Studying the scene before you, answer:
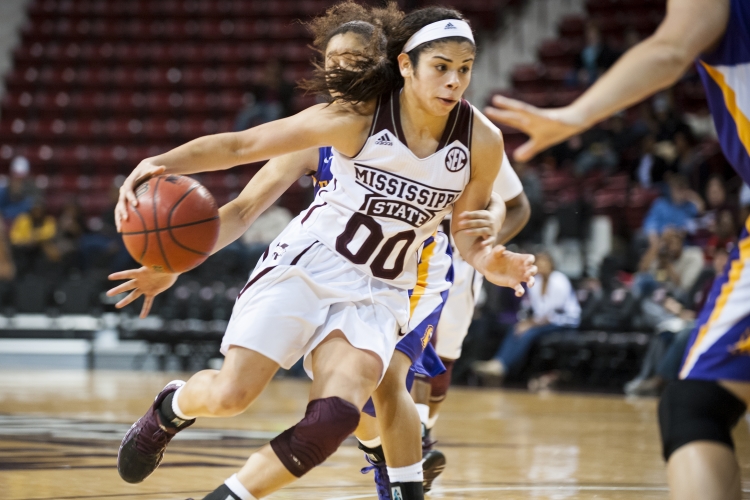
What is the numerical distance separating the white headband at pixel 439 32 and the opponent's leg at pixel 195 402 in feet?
3.74

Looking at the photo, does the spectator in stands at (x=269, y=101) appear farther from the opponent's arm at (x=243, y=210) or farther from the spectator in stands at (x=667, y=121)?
the opponent's arm at (x=243, y=210)

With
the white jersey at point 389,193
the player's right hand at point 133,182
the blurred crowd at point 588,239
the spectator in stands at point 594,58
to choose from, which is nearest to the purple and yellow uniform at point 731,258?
the white jersey at point 389,193

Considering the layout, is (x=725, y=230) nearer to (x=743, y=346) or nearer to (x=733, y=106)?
(x=733, y=106)

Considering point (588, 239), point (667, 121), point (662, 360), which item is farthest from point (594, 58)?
point (662, 360)

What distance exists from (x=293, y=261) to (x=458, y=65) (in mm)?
824

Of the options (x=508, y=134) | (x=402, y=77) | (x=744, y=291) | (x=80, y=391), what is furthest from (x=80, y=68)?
(x=744, y=291)

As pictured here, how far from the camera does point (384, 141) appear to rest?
10.4 ft

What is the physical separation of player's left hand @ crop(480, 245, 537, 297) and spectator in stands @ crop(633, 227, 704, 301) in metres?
6.86

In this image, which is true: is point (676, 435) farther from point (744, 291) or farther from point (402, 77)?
point (402, 77)

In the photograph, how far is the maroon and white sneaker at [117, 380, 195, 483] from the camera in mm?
3316

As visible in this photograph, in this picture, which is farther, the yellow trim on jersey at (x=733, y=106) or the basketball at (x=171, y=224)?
the basketball at (x=171, y=224)

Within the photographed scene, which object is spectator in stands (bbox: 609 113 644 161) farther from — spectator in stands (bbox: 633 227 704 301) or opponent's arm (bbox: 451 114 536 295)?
opponent's arm (bbox: 451 114 536 295)

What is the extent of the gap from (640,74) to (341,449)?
3.82m

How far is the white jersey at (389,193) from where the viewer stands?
318 cm
